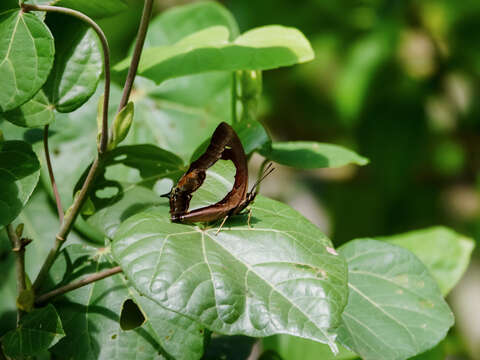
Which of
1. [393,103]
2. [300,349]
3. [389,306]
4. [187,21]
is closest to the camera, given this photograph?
[389,306]

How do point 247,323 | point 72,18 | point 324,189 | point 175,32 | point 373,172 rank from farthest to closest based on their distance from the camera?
point 324,189, point 373,172, point 175,32, point 72,18, point 247,323

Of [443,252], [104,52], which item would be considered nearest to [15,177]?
[104,52]

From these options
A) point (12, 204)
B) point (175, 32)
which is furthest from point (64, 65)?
point (175, 32)

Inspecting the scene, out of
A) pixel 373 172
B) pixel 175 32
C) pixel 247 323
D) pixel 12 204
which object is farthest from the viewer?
pixel 373 172

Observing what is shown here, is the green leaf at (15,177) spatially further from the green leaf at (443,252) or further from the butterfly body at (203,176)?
the green leaf at (443,252)

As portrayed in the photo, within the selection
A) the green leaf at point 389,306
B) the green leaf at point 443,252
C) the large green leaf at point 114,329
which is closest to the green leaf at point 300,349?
the green leaf at point 389,306

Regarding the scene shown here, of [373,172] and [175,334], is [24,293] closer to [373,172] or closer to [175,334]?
[175,334]

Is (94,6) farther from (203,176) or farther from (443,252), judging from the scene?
(443,252)

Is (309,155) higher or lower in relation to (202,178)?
lower
